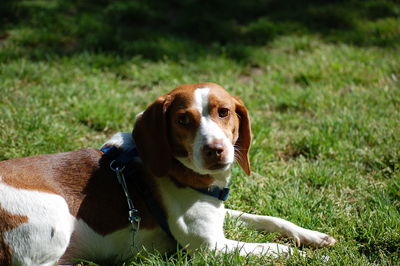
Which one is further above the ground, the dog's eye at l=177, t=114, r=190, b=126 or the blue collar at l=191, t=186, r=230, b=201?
the dog's eye at l=177, t=114, r=190, b=126

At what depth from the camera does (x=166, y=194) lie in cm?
310

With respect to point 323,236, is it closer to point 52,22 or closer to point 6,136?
point 6,136

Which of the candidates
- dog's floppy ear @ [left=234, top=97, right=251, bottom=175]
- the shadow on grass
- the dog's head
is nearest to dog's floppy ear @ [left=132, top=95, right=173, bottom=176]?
the dog's head

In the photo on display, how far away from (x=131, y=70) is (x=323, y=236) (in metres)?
4.01

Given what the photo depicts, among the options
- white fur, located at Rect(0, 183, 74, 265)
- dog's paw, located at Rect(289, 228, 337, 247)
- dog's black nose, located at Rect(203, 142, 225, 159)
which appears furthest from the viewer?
dog's paw, located at Rect(289, 228, 337, 247)

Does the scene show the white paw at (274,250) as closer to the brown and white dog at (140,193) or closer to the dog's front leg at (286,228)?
the brown and white dog at (140,193)

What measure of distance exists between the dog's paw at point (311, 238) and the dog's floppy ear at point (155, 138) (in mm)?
1128

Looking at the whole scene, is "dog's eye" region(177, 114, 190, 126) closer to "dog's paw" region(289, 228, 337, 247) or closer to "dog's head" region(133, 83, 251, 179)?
"dog's head" region(133, 83, 251, 179)

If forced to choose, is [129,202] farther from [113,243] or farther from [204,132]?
[204,132]

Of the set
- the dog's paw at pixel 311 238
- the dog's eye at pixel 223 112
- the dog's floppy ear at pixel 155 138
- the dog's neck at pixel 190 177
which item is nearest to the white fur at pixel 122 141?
the dog's floppy ear at pixel 155 138

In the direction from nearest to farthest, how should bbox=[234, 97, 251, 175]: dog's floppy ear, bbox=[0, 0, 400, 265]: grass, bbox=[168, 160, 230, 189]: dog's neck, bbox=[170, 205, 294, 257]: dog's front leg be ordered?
bbox=[170, 205, 294, 257]: dog's front leg, bbox=[168, 160, 230, 189]: dog's neck, bbox=[234, 97, 251, 175]: dog's floppy ear, bbox=[0, 0, 400, 265]: grass

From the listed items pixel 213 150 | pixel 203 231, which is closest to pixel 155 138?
pixel 213 150

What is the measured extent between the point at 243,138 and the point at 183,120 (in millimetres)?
589

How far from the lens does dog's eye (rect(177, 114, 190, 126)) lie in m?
3.11
